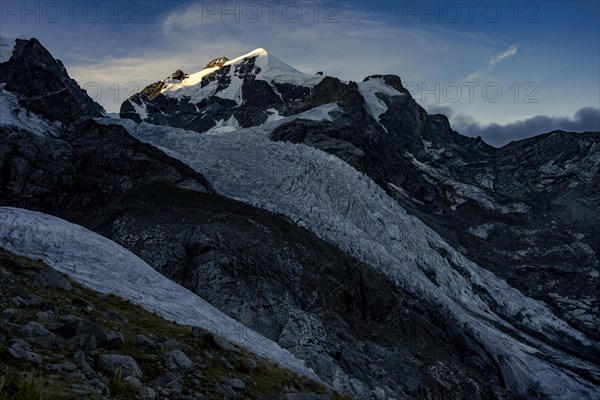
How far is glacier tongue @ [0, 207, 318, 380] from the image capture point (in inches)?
1123

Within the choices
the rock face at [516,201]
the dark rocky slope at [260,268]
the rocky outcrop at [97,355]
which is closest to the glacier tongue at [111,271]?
the rocky outcrop at [97,355]

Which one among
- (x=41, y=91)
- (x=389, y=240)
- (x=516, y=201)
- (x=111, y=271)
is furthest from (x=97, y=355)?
(x=516, y=201)

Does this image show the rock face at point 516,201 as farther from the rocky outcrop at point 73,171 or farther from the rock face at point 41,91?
the rocky outcrop at point 73,171

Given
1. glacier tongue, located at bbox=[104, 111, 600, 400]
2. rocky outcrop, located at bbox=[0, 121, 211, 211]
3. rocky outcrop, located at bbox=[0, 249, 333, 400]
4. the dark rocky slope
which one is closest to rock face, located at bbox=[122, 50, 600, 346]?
glacier tongue, located at bbox=[104, 111, 600, 400]

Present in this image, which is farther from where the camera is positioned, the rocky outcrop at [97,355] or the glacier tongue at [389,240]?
the glacier tongue at [389,240]

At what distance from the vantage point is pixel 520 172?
637 feet

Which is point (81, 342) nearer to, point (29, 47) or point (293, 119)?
point (293, 119)

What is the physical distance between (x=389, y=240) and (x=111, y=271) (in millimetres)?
54004

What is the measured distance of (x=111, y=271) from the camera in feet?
106

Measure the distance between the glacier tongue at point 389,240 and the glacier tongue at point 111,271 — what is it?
32.9 metres

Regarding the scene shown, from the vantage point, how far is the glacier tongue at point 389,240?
63.7 m

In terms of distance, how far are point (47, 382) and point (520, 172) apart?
205m

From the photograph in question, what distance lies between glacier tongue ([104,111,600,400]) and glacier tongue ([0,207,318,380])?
32900mm

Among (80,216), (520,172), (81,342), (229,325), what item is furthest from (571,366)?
(520,172)
